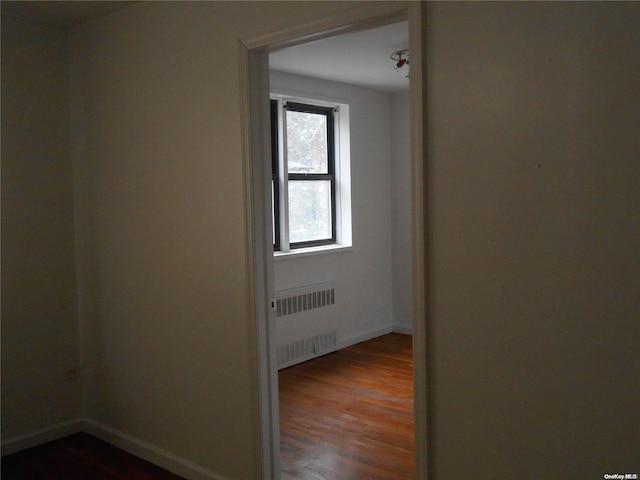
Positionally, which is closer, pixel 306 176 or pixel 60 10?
pixel 60 10

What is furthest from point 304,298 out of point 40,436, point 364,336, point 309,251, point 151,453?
point 40,436

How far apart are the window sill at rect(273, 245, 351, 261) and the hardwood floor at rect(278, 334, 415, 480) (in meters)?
0.96

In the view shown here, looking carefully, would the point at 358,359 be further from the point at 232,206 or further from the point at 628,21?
the point at 628,21

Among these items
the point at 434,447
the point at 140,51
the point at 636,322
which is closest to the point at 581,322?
the point at 636,322

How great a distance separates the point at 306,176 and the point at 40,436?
2.99m

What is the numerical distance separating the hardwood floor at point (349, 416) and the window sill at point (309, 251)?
38.0 inches

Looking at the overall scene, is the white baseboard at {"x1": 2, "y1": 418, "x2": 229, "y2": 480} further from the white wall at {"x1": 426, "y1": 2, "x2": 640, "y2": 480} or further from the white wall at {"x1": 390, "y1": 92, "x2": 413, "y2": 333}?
the white wall at {"x1": 390, "y1": 92, "x2": 413, "y2": 333}

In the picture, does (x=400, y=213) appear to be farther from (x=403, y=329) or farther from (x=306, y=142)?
(x=306, y=142)

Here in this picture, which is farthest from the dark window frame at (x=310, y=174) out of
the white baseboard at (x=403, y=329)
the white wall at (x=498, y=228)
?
the white wall at (x=498, y=228)

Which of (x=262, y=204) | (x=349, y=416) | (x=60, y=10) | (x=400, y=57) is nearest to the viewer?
(x=262, y=204)

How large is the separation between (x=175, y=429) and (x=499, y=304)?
204 cm

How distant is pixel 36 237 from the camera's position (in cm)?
363

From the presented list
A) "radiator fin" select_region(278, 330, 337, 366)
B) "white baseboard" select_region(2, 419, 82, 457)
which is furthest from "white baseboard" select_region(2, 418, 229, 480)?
"radiator fin" select_region(278, 330, 337, 366)

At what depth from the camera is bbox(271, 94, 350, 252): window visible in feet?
17.0
